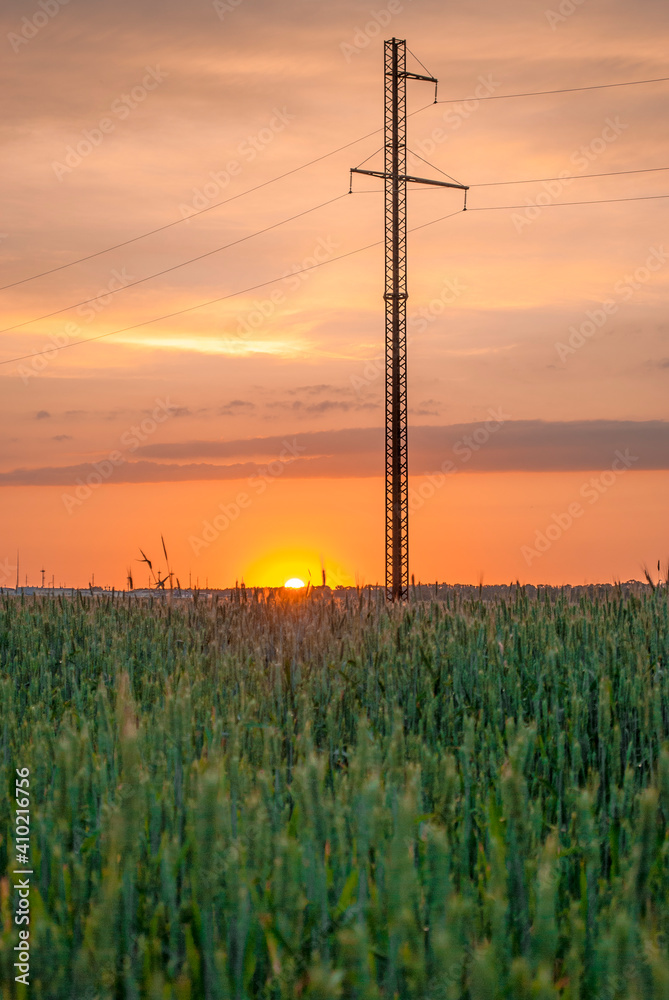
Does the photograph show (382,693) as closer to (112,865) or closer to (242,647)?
(242,647)

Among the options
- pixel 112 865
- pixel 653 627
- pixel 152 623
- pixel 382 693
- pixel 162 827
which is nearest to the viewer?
pixel 112 865

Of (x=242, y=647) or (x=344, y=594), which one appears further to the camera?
(x=344, y=594)

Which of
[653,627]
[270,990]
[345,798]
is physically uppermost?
[653,627]

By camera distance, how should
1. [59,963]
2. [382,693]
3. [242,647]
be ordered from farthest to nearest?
[242,647] < [382,693] < [59,963]

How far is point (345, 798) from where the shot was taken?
3.23m

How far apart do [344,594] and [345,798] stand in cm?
610

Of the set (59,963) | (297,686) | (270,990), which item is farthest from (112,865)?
(297,686)

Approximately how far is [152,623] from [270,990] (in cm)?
698

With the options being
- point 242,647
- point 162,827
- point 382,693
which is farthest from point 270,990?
point 242,647

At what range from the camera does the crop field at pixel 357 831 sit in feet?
6.43

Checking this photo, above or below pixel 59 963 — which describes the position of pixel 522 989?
above

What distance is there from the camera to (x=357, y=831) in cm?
281

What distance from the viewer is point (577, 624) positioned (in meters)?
7.11

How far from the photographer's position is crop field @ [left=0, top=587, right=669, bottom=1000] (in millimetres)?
1960
